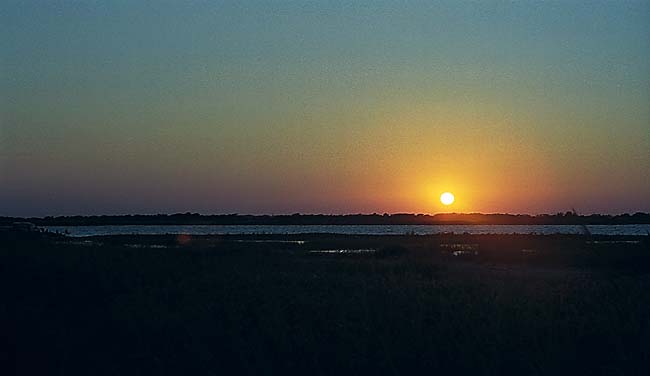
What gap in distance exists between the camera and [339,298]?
1354 centimetres

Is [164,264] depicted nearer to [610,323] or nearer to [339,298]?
[339,298]

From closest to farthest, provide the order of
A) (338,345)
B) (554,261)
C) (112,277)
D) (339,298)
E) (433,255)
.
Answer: (338,345)
(339,298)
(112,277)
(554,261)
(433,255)

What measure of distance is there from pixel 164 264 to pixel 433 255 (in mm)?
26991

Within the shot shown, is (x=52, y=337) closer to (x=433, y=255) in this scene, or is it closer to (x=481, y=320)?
(x=481, y=320)

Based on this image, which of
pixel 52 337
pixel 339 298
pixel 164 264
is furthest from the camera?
pixel 164 264

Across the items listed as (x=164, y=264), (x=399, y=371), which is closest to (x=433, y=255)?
(x=164, y=264)

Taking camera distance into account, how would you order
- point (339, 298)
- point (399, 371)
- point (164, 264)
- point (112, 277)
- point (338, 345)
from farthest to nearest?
1. point (164, 264)
2. point (112, 277)
3. point (339, 298)
4. point (338, 345)
5. point (399, 371)

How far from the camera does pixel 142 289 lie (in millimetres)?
15336

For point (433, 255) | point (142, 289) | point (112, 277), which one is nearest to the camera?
point (142, 289)

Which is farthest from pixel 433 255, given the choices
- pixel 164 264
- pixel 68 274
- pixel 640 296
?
pixel 640 296

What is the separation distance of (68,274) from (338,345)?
8.00 m

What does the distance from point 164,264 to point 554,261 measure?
24.7m

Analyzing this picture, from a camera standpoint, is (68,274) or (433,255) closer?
(68,274)

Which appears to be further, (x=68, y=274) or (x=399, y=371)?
(x=68, y=274)
